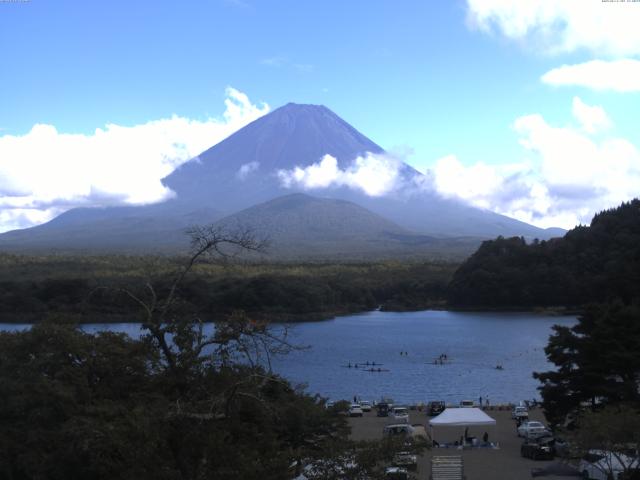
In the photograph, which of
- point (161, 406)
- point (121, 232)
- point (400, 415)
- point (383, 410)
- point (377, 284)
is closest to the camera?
point (161, 406)

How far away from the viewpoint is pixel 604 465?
7.52 metres

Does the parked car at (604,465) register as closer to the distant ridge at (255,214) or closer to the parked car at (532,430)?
the parked car at (532,430)

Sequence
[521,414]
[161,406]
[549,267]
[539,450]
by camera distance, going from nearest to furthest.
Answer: [161,406] → [539,450] → [521,414] → [549,267]

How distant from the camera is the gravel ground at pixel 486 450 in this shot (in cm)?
898

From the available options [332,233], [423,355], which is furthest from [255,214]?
[423,355]

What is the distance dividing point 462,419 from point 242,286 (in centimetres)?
2641

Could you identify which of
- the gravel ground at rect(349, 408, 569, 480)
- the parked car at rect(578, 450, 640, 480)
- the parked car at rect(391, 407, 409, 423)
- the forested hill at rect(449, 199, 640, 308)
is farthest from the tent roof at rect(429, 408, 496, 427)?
the forested hill at rect(449, 199, 640, 308)

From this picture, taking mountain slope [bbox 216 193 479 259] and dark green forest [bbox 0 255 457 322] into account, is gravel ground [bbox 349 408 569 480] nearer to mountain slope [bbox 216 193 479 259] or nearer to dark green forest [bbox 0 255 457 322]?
dark green forest [bbox 0 255 457 322]

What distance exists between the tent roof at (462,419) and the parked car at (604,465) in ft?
9.24

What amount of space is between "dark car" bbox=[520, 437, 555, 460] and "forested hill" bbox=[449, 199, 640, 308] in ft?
84.3

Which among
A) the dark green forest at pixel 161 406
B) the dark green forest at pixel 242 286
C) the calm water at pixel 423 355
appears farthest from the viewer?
the dark green forest at pixel 242 286

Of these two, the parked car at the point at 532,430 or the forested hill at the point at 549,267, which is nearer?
the parked car at the point at 532,430

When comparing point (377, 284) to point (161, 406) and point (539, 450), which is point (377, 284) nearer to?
point (539, 450)

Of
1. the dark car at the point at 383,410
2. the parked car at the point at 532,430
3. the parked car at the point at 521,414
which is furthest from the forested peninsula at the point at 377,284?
the parked car at the point at 532,430
